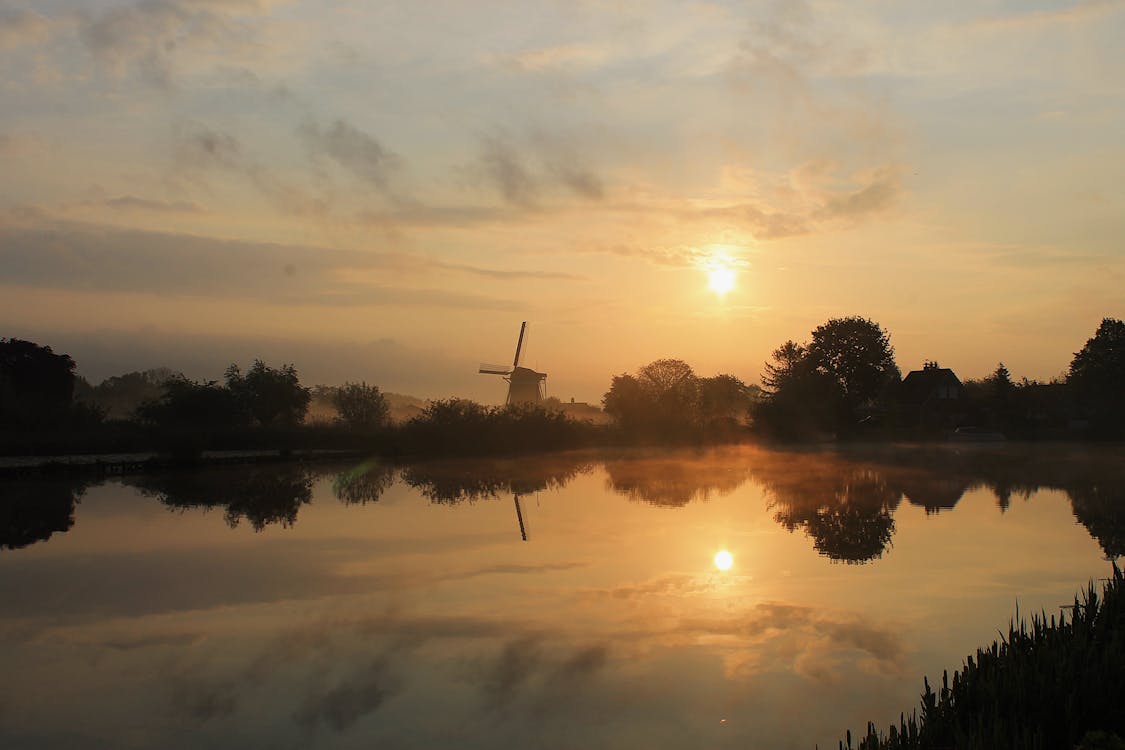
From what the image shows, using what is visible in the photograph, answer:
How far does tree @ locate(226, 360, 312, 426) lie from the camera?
51.2m

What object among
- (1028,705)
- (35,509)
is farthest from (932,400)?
(1028,705)

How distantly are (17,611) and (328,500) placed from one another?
14.7 m

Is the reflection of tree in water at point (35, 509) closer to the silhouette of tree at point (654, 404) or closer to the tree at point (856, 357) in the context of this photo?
the silhouette of tree at point (654, 404)

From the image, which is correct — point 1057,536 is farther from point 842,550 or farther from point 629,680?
point 629,680

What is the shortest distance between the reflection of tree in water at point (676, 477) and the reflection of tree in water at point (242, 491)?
10.3 meters

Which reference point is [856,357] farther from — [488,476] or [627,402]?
Result: [488,476]

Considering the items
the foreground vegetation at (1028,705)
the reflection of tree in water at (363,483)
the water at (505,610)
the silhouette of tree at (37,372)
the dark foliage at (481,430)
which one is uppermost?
the silhouette of tree at (37,372)

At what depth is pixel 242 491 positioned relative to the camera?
30.0 m

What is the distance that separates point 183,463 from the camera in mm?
37531

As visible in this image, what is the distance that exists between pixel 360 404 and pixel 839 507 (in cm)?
3623

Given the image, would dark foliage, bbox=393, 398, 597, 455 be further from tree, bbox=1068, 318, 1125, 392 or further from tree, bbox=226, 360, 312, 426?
tree, bbox=1068, 318, 1125, 392

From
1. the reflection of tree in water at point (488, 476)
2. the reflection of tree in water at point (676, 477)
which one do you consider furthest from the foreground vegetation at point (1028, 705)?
the reflection of tree in water at point (488, 476)

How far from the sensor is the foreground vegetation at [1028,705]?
6.58m

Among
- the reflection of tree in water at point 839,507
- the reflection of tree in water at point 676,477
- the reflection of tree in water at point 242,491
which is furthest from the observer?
the reflection of tree in water at point 676,477
